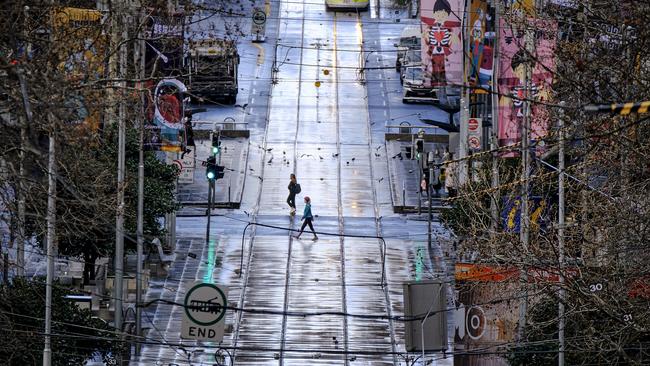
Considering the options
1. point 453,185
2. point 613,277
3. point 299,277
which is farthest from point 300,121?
point 613,277

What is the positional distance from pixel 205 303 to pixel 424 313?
4.82 m

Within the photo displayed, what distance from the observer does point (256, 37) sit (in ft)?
297

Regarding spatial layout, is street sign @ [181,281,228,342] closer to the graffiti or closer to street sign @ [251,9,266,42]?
the graffiti

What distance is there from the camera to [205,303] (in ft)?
123

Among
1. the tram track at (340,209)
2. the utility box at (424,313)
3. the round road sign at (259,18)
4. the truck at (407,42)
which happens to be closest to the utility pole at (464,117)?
the tram track at (340,209)

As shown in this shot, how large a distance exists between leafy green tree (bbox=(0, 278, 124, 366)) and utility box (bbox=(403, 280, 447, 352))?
6413 mm

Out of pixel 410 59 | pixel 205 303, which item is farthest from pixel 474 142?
pixel 410 59

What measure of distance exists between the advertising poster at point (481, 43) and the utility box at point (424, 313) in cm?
1526

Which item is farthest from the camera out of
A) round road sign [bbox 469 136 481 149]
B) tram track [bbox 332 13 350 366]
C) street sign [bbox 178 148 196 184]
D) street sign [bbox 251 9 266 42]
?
street sign [bbox 251 9 266 42]

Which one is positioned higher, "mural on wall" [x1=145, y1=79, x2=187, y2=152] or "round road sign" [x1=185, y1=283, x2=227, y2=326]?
"mural on wall" [x1=145, y1=79, x2=187, y2=152]

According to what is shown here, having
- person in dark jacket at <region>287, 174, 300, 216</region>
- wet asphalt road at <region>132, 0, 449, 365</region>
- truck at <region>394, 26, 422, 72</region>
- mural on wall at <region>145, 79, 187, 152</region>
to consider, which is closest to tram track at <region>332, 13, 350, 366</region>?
wet asphalt road at <region>132, 0, 449, 365</region>

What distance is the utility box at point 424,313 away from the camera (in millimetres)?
35625

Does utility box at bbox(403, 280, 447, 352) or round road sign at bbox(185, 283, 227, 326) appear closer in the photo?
utility box at bbox(403, 280, 447, 352)

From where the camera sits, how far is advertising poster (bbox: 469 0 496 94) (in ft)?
172
